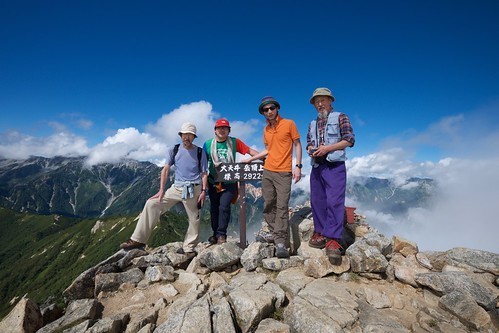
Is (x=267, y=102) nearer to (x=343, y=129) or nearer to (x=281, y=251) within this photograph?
(x=343, y=129)

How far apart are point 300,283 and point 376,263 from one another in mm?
2240

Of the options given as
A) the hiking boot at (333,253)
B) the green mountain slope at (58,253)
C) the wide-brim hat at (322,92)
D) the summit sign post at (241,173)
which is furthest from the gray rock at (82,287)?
the green mountain slope at (58,253)

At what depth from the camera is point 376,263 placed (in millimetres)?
6957

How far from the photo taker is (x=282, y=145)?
8.12 meters

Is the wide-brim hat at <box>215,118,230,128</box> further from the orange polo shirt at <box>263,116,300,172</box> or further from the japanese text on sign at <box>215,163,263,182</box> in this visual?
the orange polo shirt at <box>263,116,300,172</box>

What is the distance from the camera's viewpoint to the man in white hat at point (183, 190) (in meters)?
8.87

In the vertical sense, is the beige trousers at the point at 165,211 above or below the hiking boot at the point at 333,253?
above

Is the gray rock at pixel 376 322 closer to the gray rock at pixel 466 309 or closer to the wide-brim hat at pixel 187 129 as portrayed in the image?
the gray rock at pixel 466 309

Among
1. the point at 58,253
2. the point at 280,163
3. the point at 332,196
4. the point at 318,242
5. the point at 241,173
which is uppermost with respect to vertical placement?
the point at 280,163

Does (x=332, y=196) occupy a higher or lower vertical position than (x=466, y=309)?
higher

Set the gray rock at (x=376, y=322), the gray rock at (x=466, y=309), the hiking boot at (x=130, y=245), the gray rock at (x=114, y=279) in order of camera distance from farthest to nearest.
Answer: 1. the hiking boot at (x=130, y=245)
2. the gray rock at (x=114, y=279)
3. the gray rock at (x=466, y=309)
4. the gray rock at (x=376, y=322)

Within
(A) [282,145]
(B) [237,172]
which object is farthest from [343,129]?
(B) [237,172]

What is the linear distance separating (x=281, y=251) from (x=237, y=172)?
324 centimetres

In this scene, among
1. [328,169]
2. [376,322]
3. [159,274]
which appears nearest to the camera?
[376,322]
